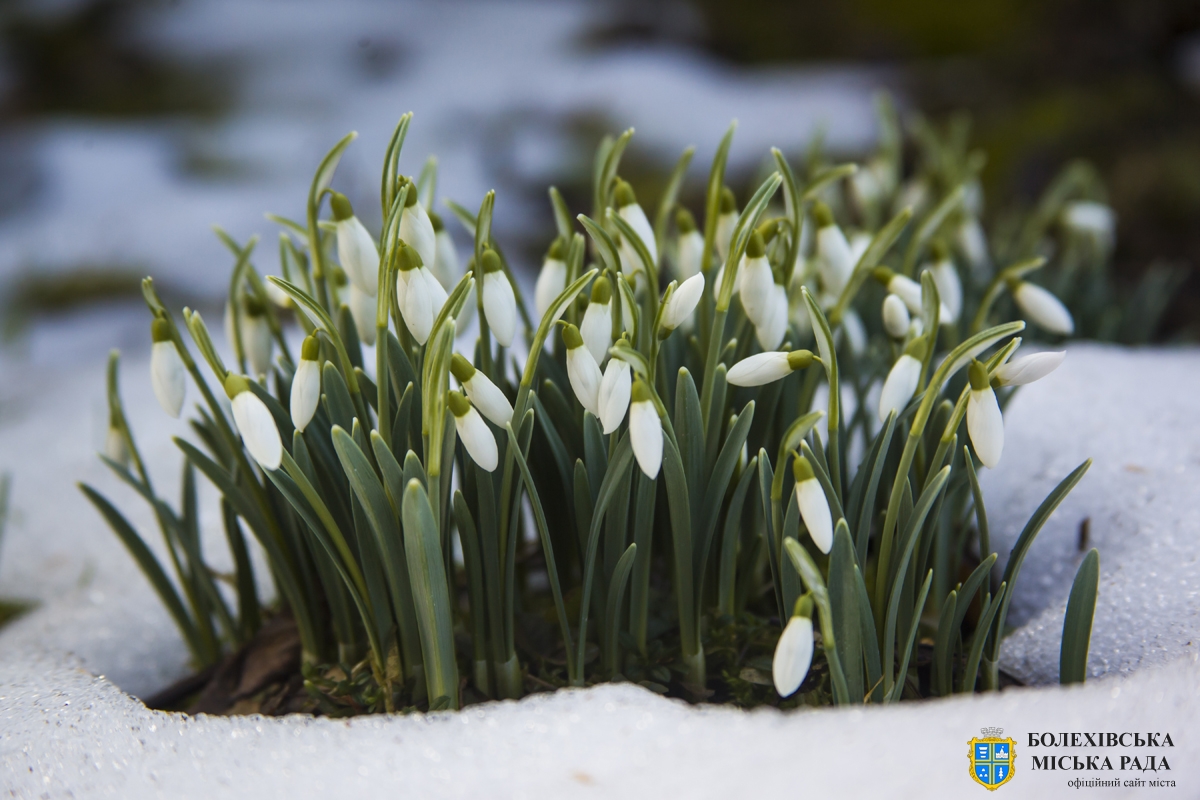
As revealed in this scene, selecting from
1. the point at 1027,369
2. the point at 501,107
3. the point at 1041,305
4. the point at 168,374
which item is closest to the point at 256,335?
the point at 168,374

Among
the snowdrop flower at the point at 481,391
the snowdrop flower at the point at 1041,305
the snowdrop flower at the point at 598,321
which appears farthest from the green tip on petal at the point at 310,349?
the snowdrop flower at the point at 1041,305

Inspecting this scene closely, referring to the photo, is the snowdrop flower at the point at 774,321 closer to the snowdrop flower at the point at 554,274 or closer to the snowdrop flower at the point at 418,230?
the snowdrop flower at the point at 554,274

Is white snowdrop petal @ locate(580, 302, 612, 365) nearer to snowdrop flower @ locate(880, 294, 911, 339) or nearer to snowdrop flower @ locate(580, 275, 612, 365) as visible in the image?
snowdrop flower @ locate(580, 275, 612, 365)

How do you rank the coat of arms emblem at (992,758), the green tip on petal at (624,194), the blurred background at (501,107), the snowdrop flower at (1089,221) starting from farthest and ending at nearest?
the blurred background at (501,107), the snowdrop flower at (1089,221), the green tip on petal at (624,194), the coat of arms emblem at (992,758)

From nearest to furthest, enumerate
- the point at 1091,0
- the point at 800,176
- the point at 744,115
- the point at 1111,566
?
the point at 1111,566, the point at 800,176, the point at 1091,0, the point at 744,115

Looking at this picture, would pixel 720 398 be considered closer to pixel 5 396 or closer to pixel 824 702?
pixel 824 702

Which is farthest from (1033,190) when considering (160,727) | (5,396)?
(5,396)
